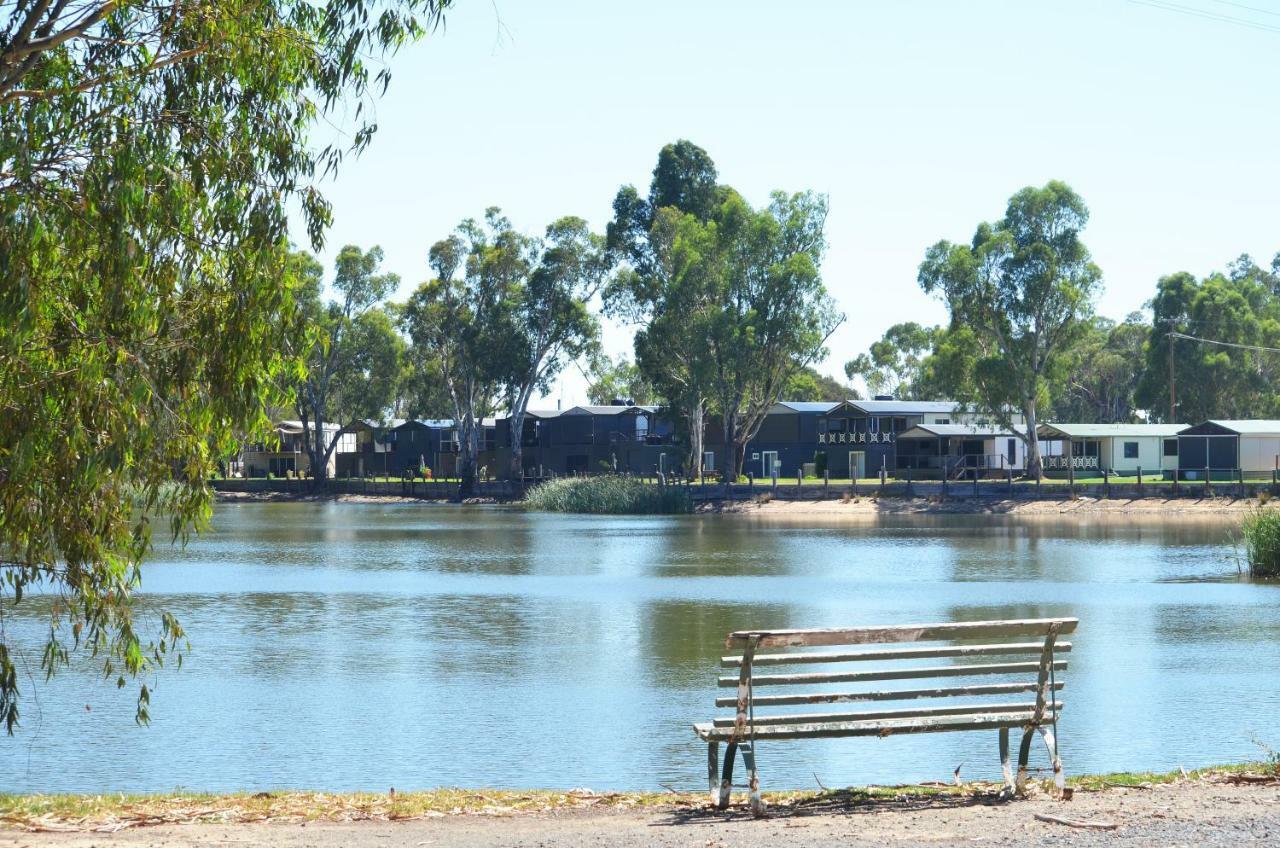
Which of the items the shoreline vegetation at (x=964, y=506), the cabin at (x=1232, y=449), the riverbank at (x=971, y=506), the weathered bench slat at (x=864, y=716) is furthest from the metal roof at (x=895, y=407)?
the weathered bench slat at (x=864, y=716)

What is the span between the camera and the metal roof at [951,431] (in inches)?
3369

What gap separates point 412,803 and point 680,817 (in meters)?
2.01

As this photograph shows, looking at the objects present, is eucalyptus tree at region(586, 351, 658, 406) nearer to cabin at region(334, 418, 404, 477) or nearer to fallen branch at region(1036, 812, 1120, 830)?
cabin at region(334, 418, 404, 477)

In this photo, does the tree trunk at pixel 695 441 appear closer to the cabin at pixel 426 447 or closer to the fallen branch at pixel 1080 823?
the cabin at pixel 426 447

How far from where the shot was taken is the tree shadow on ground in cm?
949

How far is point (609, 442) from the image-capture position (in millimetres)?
100188

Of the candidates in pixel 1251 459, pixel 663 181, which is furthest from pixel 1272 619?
pixel 663 181

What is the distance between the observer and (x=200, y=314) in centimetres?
1065

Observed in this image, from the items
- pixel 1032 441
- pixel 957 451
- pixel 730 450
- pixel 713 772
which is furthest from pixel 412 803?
pixel 957 451

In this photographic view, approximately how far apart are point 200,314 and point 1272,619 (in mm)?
22912

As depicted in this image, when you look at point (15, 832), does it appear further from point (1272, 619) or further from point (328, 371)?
point (328, 371)

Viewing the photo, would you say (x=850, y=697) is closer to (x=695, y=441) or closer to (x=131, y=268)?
(x=131, y=268)

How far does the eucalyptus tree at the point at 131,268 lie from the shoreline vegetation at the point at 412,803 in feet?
3.79

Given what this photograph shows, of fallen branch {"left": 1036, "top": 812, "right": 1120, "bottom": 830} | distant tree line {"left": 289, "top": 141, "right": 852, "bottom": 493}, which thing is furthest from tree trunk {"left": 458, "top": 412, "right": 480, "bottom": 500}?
fallen branch {"left": 1036, "top": 812, "right": 1120, "bottom": 830}
